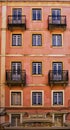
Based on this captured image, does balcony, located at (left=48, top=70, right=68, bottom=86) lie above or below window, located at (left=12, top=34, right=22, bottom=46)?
below

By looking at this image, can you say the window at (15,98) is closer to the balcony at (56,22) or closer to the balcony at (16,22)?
the balcony at (16,22)

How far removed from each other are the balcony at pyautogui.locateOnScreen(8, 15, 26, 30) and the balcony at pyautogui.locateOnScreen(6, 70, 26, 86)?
13.3 ft

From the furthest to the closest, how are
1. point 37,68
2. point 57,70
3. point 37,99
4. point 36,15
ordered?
point 36,15 < point 37,68 < point 57,70 < point 37,99

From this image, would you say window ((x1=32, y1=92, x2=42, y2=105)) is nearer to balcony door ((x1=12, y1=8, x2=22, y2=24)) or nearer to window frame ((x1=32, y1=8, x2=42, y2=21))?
balcony door ((x1=12, y1=8, x2=22, y2=24))

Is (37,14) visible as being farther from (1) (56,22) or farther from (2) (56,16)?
(1) (56,22)

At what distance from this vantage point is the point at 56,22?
118 feet

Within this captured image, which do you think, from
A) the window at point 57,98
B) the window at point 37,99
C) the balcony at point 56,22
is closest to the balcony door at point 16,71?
the window at point 37,99

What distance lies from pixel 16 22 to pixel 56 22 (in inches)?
143

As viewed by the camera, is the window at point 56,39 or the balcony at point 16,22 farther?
the window at point 56,39

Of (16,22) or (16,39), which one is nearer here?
(16,22)

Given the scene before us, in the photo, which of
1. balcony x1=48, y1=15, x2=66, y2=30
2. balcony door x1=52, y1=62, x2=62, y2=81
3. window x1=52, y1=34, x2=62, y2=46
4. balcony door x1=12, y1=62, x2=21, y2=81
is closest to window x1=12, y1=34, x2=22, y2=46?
balcony door x1=12, y1=62, x2=21, y2=81

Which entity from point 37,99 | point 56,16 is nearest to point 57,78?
point 37,99

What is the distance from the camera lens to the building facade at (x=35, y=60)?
3497cm

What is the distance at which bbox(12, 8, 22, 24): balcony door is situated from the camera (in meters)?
35.9
